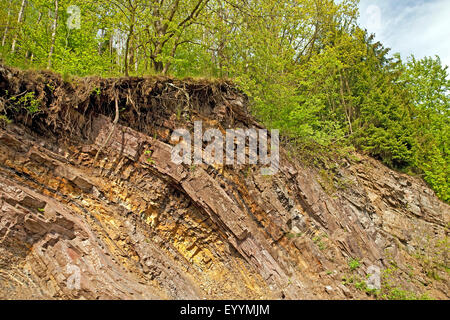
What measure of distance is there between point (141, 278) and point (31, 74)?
5.29 meters

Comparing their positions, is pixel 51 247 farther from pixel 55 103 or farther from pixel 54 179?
pixel 55 103

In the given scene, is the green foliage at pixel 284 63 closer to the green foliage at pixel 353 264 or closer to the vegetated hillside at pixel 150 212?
the vegetated hillside at pixel 150 212

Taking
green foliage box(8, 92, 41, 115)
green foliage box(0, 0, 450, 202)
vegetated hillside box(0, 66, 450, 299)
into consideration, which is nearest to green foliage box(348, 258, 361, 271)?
vegetated hillside box(0, 66, 450, 299)

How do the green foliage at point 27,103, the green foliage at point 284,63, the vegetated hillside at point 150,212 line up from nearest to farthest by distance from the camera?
the vegetated hillside at point 150,212
the green foliage at point 27,103
the green foliage at point 284,63

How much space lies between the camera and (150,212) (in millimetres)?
6375

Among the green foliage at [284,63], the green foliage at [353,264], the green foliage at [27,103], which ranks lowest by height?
the green foliage at [353,264]

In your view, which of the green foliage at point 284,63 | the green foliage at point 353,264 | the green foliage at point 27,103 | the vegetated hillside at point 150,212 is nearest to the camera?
the vegetated hillside at point 150,212

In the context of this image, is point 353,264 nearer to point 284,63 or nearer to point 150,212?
point 150,212

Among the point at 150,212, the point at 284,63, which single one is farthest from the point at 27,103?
the point at 284,63

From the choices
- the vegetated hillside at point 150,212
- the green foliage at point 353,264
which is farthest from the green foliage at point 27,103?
the green foliage at point 353,264

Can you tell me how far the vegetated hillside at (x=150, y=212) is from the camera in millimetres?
4996

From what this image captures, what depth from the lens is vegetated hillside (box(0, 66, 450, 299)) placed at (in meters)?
5.00

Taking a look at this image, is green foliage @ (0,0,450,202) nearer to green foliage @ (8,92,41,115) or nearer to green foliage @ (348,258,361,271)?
green foliage @ (8,92,41,115)

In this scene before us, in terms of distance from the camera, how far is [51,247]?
5.04m
